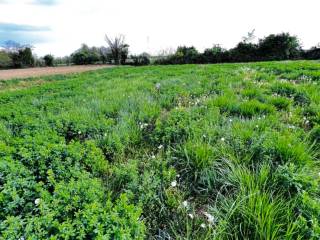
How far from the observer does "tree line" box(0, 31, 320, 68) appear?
24562 millimetres

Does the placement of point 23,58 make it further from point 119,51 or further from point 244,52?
point 244,52

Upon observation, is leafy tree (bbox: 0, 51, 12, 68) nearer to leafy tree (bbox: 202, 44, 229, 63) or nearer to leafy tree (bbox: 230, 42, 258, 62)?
leafy tree (bbox: 202, 44, 229, 63)

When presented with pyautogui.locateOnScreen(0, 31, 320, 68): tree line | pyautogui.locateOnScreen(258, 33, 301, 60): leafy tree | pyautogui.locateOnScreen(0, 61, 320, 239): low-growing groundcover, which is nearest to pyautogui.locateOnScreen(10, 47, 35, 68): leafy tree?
pyautogui.locateOnScreen(0, 31, 320, 68): tree line

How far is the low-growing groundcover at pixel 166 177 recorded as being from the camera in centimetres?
153

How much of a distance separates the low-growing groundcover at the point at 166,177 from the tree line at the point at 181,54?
2487 centimetres

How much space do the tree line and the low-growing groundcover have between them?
24870 millimetres

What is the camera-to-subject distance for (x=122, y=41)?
49500 mm

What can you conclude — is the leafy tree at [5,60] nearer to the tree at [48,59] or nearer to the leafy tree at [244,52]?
the tree at [48,59]

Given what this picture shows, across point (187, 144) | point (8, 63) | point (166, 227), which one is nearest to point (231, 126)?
point (187, 144)

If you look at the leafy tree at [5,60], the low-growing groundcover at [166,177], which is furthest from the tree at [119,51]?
the low-growing groundcover at [166,177]

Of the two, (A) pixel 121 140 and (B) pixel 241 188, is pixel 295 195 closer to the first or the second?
(B) pixel 241 188

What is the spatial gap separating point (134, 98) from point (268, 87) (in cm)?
335

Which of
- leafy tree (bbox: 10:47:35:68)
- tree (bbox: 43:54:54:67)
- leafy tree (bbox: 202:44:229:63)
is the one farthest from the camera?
tree (bbox: 43:54:54:67)

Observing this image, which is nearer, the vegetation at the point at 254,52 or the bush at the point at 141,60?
the vegetation at the point at 254,52
